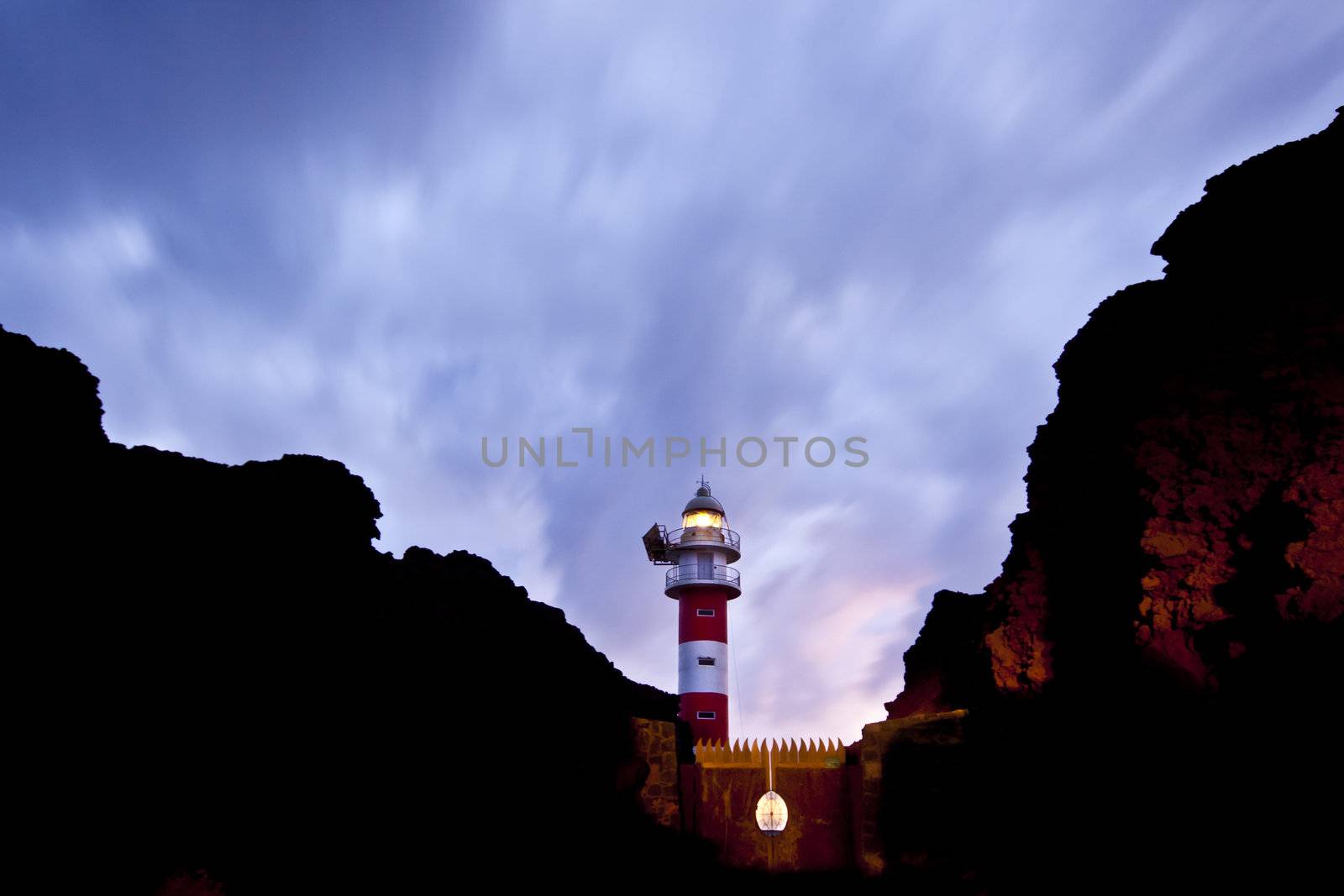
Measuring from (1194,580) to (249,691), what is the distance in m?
8.75

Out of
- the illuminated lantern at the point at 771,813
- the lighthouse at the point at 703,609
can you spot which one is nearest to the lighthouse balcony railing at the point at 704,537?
the lighthouse at the point at 703,609

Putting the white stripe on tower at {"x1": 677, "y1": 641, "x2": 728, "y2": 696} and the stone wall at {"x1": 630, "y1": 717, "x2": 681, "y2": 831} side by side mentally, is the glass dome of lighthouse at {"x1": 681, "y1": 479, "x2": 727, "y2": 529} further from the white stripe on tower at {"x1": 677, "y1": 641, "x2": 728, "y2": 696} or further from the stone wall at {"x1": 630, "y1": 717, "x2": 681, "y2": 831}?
the stone wall at {"x1": 630, "y1": 717, "x2": 681, "y2": 831}

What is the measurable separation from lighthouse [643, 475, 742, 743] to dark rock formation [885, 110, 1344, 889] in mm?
13920

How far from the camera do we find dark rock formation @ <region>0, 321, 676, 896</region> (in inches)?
269

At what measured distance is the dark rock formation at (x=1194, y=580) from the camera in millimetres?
6562

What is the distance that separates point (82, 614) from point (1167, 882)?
9.18m

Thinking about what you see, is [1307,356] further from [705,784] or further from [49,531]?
[49,531]

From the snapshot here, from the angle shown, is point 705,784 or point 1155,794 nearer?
point 1155,794

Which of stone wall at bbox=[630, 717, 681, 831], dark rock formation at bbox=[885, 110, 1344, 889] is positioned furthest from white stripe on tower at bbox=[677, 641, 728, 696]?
dark rock formation at bbox=[885, 110, 1344, 889]

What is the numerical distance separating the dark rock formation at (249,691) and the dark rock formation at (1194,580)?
5.84m

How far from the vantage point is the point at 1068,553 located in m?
10.1

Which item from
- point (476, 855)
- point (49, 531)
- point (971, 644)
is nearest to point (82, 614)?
point (49, 531)

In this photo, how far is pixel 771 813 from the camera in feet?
41.2

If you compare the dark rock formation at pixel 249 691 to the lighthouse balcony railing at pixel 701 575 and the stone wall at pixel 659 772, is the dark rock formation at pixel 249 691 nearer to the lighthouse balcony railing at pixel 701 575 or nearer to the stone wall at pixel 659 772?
the stone wall at pixel 659 772
